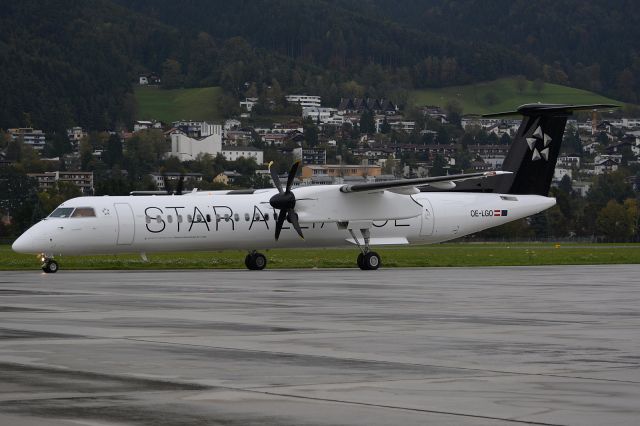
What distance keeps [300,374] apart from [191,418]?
282cm

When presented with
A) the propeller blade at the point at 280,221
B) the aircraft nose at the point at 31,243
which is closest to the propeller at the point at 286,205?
the propeller blade at the point at 280,221

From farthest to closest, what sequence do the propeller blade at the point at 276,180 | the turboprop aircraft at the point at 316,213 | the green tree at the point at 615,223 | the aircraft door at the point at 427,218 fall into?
the green tree at the point at 615,223 < the aircraft door at the point at 427,218 < the propeller blade at the point at 276,180 < the turboprop aircraft at the point at 316,213

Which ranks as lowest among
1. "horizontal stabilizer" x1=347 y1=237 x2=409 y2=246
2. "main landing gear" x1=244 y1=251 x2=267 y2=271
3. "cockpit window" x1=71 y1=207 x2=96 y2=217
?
"main landing gear" x1=244 y1=251 x2=267 y2=271

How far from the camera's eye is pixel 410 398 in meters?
12.2

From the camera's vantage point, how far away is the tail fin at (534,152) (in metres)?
45.7

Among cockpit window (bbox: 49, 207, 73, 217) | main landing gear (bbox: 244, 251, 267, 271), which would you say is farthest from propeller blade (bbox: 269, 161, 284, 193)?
cockpit window (bbox: 49, 207, 73, 217)

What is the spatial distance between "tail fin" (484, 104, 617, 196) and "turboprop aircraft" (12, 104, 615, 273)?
4 centimetres

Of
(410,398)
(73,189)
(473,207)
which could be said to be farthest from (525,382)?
(73,189)

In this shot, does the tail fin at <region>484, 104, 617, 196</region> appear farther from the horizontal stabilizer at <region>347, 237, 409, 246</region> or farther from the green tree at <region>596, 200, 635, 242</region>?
the green tree at <region>596, 200, 635, 242</region>

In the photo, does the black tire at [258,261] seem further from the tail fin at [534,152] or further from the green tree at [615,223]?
the green tree at [615,223]

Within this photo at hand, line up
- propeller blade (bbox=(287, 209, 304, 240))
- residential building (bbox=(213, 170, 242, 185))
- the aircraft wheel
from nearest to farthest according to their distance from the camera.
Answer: the aircraft wheel, propeller blade (bbox=(287, 209, 304, 240)), residential building (bbox=(213, 170, 242, 185))

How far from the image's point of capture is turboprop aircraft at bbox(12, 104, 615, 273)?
126 ft

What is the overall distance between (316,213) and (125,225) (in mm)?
6325

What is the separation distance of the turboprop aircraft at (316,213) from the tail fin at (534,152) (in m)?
0.04
